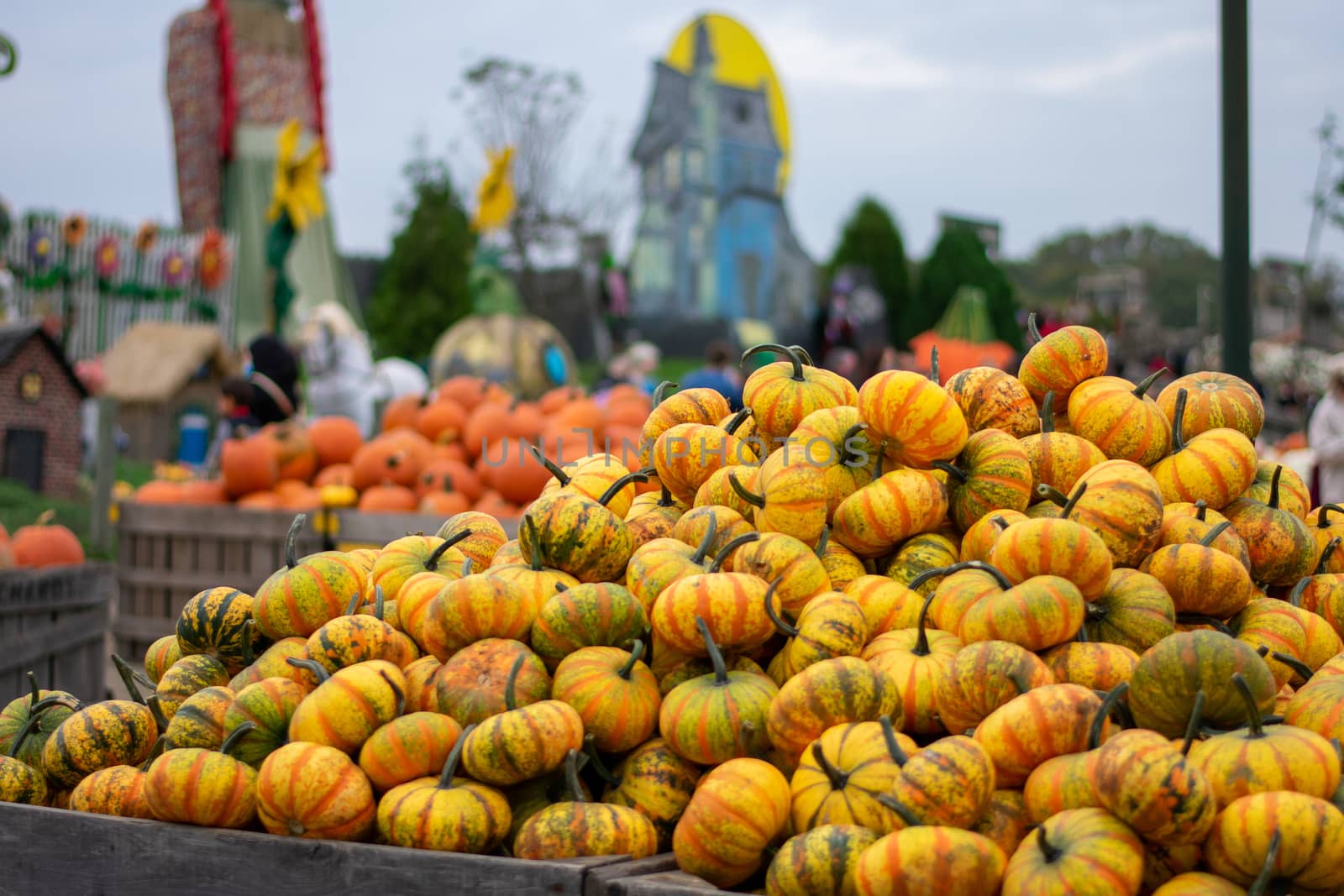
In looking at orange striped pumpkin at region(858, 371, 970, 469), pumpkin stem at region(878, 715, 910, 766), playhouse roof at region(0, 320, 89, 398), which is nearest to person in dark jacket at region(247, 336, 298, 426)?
playhouse roof at region(0, 320, 89, 398)

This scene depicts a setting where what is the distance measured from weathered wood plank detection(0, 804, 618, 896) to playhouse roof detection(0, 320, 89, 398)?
1047 centimetres

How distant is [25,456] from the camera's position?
12594 millimetres

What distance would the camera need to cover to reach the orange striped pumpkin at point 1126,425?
294 cm

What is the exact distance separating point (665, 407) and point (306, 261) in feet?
78.8

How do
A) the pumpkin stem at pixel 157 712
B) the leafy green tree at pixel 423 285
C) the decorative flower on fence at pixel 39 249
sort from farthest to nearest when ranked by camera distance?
the leafy green tree at pixel 423 285
the decorative flower on fence at pixel 39 249
the pumpkin stem at pixel 157 712

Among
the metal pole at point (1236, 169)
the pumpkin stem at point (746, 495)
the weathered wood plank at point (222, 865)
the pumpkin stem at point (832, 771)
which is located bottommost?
the weathered wood plank at point (222, 865)

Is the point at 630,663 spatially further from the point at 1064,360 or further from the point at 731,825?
the point at 1064,360

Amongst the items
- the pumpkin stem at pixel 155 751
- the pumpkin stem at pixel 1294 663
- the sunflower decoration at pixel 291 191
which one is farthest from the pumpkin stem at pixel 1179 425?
the sunflower decoration at pixel 291 191

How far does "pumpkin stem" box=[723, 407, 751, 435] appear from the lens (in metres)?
3.11

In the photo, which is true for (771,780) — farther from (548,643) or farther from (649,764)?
(548,643)

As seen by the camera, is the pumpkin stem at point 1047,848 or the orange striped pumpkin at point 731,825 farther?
the orange striped pumpkin at point 731,825

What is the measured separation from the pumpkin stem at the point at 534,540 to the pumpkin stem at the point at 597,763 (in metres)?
0.43

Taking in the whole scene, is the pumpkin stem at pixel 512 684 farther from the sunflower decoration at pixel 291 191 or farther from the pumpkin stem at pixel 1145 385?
the sunflower decoration at pixel 291 191

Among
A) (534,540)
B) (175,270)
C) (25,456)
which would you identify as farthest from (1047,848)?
(175,270)
